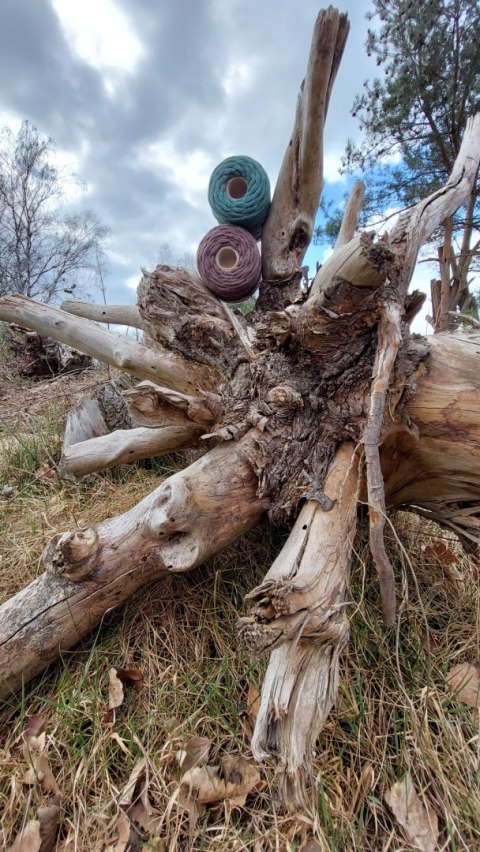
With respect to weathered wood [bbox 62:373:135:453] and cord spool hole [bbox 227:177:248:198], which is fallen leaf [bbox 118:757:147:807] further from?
cord spool hole [bbox 227:177:248:198]

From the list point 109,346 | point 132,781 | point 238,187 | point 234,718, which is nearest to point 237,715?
point 234,718

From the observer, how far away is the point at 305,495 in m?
1.28

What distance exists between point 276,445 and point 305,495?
0.69 feet

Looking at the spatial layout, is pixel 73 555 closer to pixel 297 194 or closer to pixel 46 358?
pixel 297 194

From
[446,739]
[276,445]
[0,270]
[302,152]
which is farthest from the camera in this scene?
[0,270]

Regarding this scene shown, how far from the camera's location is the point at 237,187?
198cm

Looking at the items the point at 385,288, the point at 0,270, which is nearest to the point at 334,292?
the point at 385,288

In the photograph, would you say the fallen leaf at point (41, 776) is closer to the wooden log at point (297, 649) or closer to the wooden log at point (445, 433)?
the wooden log at point (297, 649)

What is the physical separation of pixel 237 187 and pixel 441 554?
70.8 inches

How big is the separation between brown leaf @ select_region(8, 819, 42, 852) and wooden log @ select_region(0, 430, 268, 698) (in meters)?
0.37

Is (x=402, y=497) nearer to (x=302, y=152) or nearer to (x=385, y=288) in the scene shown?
(x=385, y=288)

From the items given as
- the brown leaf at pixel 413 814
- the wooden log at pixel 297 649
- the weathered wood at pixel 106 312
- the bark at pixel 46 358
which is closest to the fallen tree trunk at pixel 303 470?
the wooden log at pixel 297 649

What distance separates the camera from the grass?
3.04 feet

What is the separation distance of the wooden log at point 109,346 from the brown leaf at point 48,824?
4.20 ft
